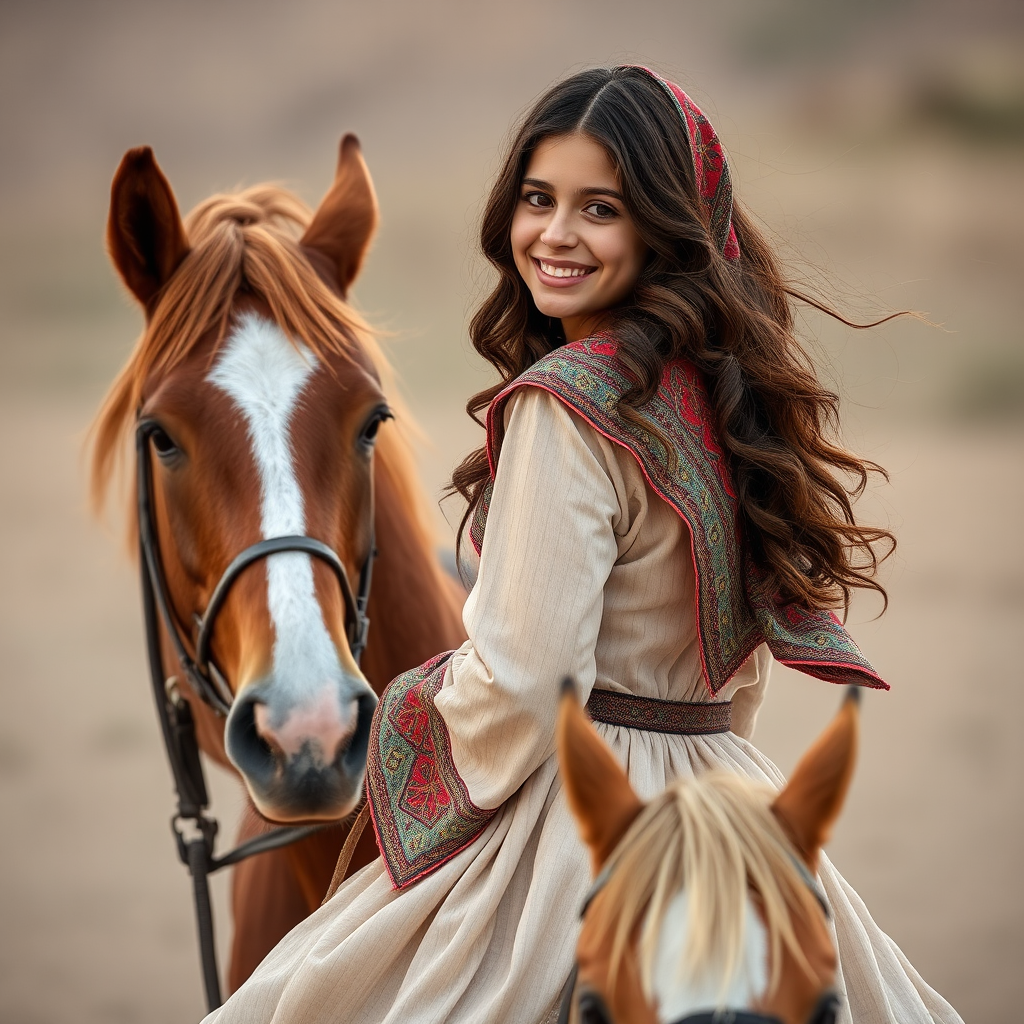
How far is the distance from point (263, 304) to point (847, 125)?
1113cm

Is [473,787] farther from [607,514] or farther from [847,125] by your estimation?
[847,125]

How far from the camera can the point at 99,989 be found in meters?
4.55

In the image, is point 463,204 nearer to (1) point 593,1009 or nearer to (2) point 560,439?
(2) point 560,439

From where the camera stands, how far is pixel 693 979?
0.76m

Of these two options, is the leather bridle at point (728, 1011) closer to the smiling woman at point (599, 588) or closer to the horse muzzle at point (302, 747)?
the smiling woman at point (599, 588)

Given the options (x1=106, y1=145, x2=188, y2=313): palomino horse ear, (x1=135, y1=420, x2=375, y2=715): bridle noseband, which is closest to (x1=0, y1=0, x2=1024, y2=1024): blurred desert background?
(x1=135, y1=420, x2=375, y2=715): bridle noseband

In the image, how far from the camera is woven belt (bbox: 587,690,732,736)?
119cm

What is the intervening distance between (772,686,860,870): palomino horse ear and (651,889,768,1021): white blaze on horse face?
0.27 feet

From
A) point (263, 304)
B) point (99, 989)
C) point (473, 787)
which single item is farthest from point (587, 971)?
point (99, 989)

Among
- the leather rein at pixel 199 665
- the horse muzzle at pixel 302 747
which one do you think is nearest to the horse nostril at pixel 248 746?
the horse muzzle at pixel 302 747

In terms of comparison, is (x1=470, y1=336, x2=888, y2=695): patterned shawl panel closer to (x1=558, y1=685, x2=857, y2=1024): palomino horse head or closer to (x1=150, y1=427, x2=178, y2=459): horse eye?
(x1=558, y1=685, x2=857, y2=1024): palomino horse head

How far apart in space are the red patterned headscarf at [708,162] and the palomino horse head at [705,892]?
69 centimetres

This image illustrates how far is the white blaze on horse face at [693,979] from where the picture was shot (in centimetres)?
75

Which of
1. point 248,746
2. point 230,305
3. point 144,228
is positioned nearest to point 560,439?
point 248,746
